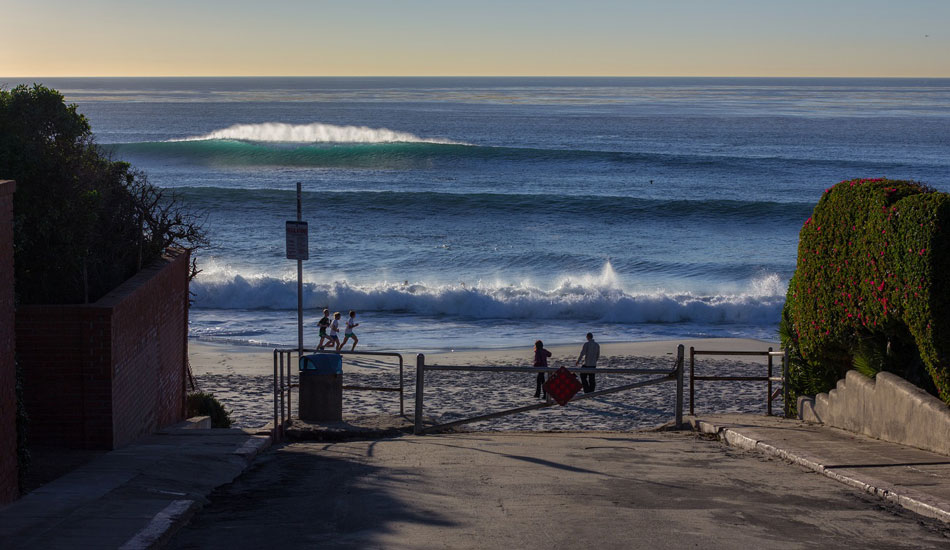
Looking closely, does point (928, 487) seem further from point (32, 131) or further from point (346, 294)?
point (346, 294)

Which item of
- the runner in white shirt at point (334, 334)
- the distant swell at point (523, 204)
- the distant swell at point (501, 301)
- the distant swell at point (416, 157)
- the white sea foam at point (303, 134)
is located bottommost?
the runner in white shirt at point (334, 334)

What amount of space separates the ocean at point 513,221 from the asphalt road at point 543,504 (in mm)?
10434

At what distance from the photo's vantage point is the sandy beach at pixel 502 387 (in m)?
16.1

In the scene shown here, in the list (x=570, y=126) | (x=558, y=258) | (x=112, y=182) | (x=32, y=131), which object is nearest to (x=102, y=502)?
(x=32, y=131)

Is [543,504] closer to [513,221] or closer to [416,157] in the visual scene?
[513,221]

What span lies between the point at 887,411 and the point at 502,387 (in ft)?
30.8

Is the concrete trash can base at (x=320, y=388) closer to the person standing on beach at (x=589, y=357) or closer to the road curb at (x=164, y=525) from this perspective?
the road curb at (x=164, y=525)

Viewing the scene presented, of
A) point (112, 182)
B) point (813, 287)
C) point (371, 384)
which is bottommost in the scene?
point (371, 384)

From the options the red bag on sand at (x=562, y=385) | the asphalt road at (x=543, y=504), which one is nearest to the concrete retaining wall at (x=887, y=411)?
the asphalt road at (x=543, y=504)

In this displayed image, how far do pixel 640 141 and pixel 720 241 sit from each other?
4281 cm

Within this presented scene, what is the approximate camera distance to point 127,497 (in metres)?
7.44

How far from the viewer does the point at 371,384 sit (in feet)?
60.6

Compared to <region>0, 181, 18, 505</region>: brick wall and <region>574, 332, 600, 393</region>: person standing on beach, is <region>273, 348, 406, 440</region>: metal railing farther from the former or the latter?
<region>574, 332, 600, 393</region>: person standing on beach

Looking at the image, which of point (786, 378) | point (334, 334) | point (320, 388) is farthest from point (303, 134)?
point (786, 378)
